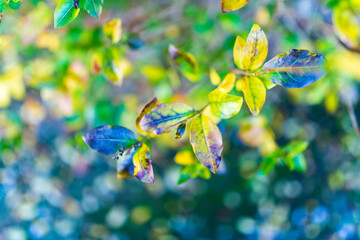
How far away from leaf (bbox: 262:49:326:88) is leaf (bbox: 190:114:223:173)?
14 cm

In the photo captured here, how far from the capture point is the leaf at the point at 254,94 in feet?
1.53

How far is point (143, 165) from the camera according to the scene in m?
0.49

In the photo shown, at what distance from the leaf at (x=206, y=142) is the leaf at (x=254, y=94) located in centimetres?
8

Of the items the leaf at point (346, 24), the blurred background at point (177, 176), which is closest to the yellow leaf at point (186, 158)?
the leaf at point (346, 24)

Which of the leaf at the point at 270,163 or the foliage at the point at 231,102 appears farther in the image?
the leaf at the point at 270,163

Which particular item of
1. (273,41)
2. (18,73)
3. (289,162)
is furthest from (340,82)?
(18,73)

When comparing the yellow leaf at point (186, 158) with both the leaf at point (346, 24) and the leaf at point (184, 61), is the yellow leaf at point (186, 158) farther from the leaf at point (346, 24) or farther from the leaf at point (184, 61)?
the leaf at point (346, 24)

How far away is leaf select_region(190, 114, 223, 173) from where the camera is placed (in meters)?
0.47

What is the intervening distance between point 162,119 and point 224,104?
0.39 ft

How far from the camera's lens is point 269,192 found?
182cm

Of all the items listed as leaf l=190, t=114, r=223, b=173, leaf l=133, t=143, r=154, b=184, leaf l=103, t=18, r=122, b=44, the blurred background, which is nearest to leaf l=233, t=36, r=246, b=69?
leaf l=190, t=114, r=223, b=173

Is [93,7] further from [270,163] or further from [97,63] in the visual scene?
[270,163]

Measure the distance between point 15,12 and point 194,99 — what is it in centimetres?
113

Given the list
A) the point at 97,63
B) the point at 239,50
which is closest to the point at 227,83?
the point at 239,50
